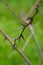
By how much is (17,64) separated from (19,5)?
195cm

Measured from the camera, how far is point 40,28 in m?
4.31

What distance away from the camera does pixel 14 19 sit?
4.66m

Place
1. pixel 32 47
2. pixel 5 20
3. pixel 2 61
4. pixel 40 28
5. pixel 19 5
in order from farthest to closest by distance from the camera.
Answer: pixel 19 5, pixel 5 20, pixel 40 28, pixel 32 47, pixel 2 61

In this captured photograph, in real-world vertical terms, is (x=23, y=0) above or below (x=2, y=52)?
below

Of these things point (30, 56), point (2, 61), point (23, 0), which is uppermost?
point (2, 61)

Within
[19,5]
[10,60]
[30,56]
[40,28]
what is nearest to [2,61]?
[10,60]

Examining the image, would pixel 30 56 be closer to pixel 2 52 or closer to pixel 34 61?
pixel 34 61

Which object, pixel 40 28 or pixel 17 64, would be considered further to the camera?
pixel 40 28

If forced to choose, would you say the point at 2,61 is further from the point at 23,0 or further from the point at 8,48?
the point at 23,0

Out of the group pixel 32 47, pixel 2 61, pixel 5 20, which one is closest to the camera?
pixel 2 61

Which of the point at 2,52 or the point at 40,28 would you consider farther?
the point at 40,28

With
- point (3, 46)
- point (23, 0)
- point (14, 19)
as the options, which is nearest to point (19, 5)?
point (23, 0)

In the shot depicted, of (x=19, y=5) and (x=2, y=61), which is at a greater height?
(x=2, y=61)

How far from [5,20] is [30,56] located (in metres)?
1.30
